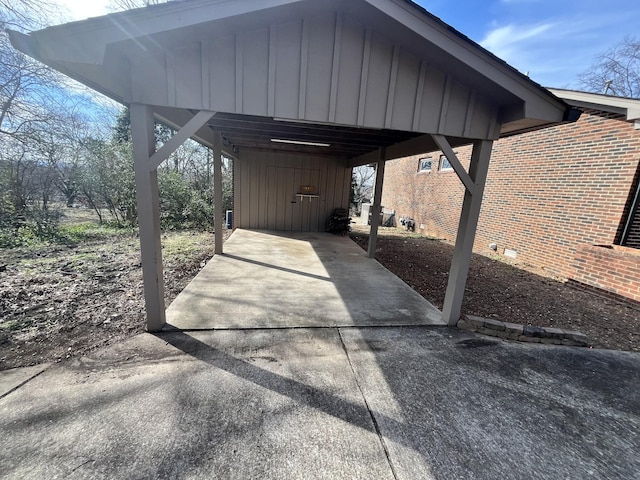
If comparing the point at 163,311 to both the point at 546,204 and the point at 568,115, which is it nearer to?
the point at 568,115

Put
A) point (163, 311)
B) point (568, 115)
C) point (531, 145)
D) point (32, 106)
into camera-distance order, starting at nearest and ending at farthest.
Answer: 1. point (568, 115)
2. point (163, 311)
3. point (531, 145)
4. point (32, 106)

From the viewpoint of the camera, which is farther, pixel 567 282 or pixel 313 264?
pixel 313 264

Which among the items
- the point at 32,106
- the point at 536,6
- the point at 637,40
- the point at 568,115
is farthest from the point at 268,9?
the point at 637,40

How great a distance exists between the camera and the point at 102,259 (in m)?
5.31

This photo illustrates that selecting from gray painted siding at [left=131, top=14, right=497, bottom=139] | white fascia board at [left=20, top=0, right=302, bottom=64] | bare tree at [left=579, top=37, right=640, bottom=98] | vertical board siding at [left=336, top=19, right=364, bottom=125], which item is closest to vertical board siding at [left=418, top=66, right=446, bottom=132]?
gray painted siding at [left=131, top=14, right=497, bottom=139]

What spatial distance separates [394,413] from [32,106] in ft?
36.8

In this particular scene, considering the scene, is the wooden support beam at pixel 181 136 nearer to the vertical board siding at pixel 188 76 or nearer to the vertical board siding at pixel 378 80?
the vertical board siding at pixel 188 76

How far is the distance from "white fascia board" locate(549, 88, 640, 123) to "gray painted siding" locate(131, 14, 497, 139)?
3.13m

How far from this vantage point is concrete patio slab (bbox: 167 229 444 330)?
333cm

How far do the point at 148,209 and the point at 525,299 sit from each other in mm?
5538

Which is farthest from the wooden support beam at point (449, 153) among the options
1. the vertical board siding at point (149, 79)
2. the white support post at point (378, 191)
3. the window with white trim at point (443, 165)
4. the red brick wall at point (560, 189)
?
the window with white trim at point (443, 165)

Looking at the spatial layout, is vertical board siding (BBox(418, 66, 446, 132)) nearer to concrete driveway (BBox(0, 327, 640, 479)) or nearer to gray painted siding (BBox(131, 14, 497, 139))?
gray painted siding (BBox(131, 14, 497, 139))

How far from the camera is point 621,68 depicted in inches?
474

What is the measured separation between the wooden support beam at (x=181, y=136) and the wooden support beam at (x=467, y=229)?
9.58ft
